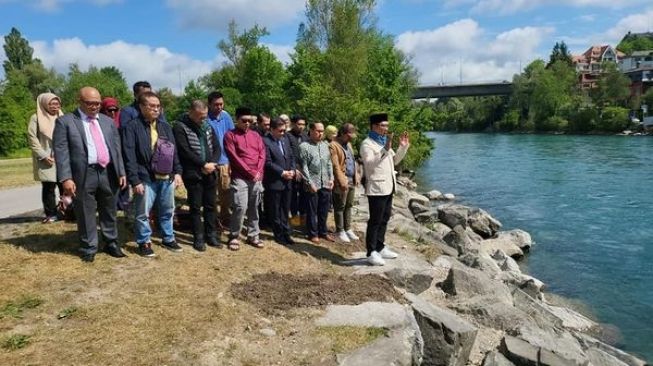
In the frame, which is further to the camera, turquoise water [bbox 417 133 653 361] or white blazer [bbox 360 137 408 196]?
turquoise water [bbox 417 133 653 361]

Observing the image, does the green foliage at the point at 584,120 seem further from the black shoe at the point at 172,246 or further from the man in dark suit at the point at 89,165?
the man in dark suit at the point at 89,165

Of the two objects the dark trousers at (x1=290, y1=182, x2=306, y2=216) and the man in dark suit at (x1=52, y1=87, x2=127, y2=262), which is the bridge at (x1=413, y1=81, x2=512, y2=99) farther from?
the man in dark suit at (x1=52, y1=87, x2=127, y2=262)

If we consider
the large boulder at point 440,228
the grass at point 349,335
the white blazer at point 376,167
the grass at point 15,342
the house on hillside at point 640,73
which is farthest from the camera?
the house on hillside at point 640,73

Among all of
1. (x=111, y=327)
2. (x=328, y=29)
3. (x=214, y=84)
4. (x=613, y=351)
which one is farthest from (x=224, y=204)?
(x=214, y=84)

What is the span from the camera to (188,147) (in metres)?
6.93

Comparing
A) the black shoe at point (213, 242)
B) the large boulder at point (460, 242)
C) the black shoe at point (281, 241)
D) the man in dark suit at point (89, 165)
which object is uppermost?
the man in dark suit at point (89, 165)

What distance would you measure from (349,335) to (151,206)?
10.8ft

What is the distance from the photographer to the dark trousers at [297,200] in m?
9.30

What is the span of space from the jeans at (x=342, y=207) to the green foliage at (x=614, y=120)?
63638 mm

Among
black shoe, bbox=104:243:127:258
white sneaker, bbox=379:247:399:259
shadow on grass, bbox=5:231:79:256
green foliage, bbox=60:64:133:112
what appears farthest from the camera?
green foliage, bbox=60:64:133:112

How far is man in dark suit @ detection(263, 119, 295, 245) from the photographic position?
26.5ft

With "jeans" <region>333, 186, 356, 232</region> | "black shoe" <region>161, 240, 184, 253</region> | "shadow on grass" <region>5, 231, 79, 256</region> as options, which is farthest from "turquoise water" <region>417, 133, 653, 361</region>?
"shadow on grass" <region>5, 231, 79, 256</region>

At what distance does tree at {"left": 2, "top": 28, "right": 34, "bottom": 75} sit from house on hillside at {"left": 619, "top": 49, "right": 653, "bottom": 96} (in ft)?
296

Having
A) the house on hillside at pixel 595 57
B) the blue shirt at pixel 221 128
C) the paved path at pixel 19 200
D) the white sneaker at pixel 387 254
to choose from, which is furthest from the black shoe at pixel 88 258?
the house on hillside at pixel 595 57
